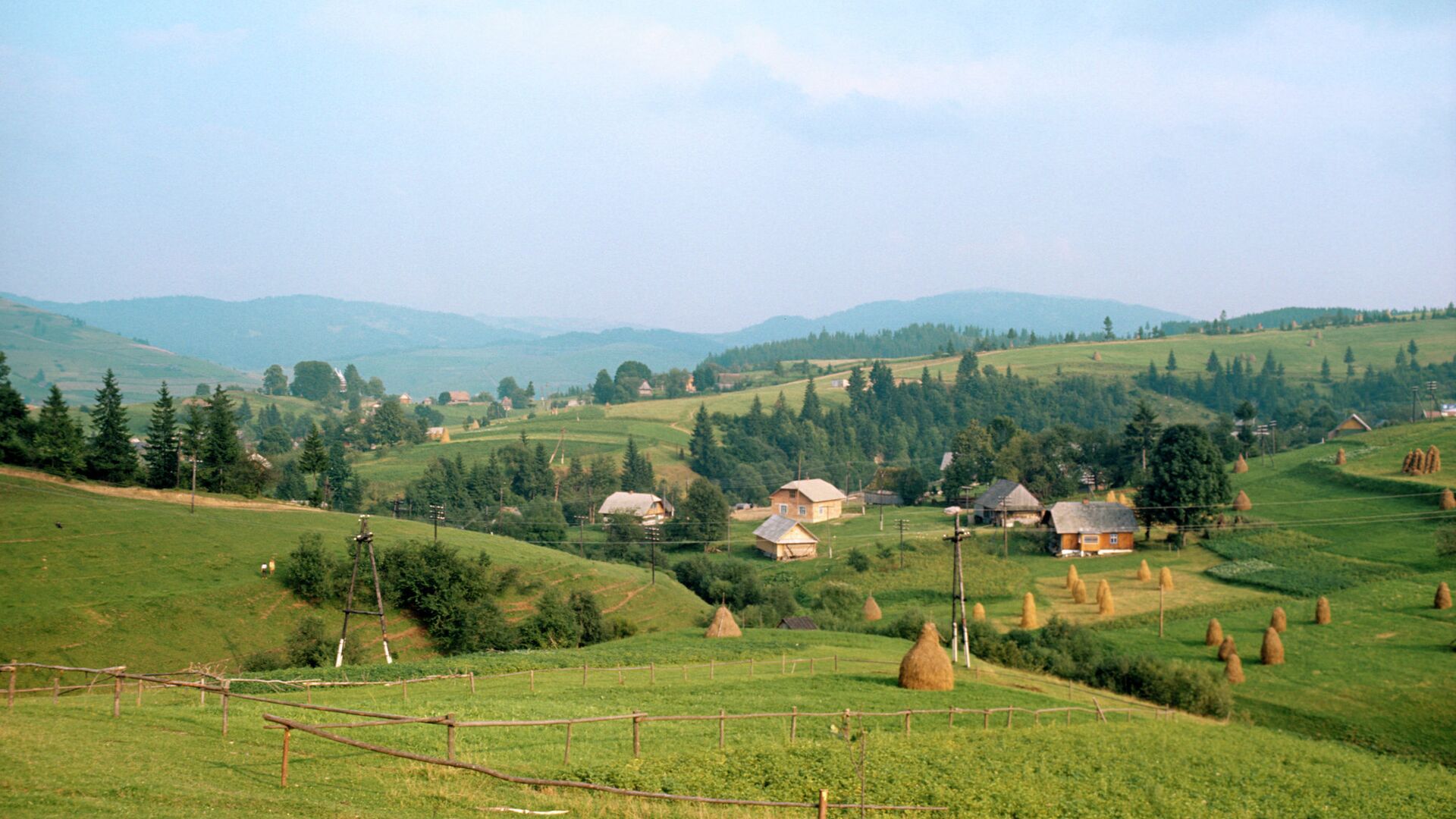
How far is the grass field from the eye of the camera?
15727 mm

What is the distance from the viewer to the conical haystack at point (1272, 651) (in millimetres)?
45688

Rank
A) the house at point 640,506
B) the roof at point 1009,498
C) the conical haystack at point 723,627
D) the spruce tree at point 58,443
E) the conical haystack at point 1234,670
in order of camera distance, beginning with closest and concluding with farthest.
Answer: the conical haystack at point 1234,670 < the conical haystack at point 723,627 < the spruce tree at point 58,443 < the roof at point 1009,498 < the house at point 640,506

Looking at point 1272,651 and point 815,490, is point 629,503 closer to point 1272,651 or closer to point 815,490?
point 815,490

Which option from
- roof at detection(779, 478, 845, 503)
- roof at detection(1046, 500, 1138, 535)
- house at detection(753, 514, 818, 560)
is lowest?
house at detection(753, 514, 818, 560)

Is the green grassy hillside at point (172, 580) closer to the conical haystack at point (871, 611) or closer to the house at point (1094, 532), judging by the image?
the conical haystack at point (871, 611)

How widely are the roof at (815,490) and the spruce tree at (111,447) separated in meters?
67.3

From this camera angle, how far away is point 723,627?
171 feet

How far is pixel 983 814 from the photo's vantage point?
64.9ft

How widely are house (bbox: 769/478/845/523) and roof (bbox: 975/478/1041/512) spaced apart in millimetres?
18412

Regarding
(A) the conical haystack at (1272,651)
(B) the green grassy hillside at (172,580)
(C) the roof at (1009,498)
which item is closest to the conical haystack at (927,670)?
(A) the conical haystack at (1272,651)

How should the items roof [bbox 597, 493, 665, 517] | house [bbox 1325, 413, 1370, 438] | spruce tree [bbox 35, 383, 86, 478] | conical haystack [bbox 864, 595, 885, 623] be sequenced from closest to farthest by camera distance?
conical haystack [bbox 864, 595, 885, 623]
spruce tree [bbox 35, 383, 86, 478]
roof [bbox 597, 493, 665, 517]
house [bbox 1325, 413, 1370, 438]

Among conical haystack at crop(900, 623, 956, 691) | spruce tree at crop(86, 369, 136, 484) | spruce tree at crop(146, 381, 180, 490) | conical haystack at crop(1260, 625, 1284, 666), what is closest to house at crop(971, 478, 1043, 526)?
conical haystack at crop(1260, 625, 1284, 666)

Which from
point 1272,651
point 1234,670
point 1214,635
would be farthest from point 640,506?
point 1234,670

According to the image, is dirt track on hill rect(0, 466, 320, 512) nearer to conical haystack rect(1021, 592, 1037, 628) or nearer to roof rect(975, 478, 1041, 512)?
conical haystack rect(1021, 592, 1037, 628)
